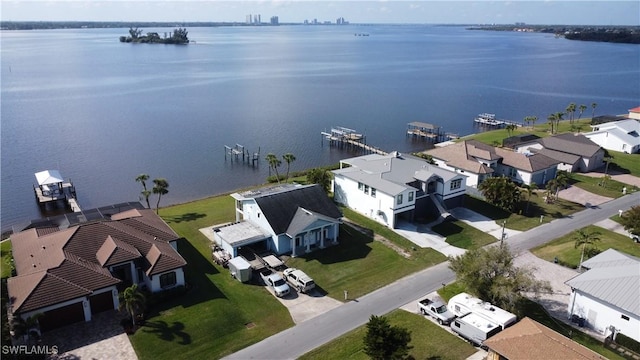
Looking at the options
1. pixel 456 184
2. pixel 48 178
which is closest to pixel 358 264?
pixel 456 184

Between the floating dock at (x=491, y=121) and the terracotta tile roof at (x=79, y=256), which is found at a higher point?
the terracotta tile roof at (x=79, y=256)

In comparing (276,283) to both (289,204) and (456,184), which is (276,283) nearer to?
(289,204)

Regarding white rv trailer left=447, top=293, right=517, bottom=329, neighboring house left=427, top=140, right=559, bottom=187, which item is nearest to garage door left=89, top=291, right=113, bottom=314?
white rv trailer left=447, top=293, right=517, bottom=329

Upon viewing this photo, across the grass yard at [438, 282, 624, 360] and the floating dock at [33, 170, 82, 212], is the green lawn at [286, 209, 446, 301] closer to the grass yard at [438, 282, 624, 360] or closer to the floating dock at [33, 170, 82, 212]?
the grass yard at [438, 282, 624, 360]

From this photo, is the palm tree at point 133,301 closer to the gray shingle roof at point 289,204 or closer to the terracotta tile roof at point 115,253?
the terracotta tile roof at point 115,253

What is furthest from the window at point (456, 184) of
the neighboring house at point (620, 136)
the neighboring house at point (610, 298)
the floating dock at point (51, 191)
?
the floating dock at point (51, 191)
